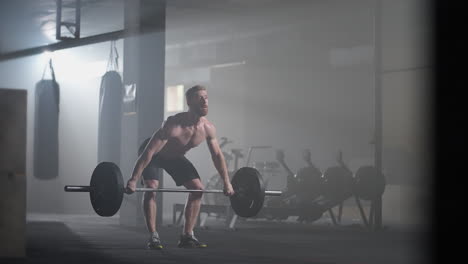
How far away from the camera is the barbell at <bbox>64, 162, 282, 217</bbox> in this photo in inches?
214

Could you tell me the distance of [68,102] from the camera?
13.1 metres

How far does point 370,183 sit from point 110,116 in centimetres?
292

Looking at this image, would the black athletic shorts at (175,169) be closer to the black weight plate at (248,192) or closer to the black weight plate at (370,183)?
the black weight plate at (248,192)

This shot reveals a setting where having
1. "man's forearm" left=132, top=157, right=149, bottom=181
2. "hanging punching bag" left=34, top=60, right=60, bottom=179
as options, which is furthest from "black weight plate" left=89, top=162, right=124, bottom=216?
"hanging punching bag" left=34, top=60, right=60, bottom=179

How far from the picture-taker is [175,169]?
6344 millimetres

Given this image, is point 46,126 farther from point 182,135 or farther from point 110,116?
point 182,135

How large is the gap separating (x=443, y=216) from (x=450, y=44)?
187 cm

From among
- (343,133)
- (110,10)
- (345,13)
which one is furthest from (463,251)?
(110,10)

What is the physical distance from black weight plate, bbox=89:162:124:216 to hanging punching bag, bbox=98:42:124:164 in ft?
11.3

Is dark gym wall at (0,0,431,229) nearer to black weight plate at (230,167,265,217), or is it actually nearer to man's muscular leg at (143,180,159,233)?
man's muscular leg at (143,180,159,233)

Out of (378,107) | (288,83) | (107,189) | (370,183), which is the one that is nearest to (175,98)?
(288,83)

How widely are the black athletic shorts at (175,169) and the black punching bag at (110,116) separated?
107 inches

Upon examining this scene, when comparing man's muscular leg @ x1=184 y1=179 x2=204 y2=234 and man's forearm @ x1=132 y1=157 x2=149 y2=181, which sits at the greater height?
man's forearm @ x1=132 y1=157 x2=149 y2=181

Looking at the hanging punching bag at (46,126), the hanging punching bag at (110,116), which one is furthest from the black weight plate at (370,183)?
the hanging punching bag at (46,126)
